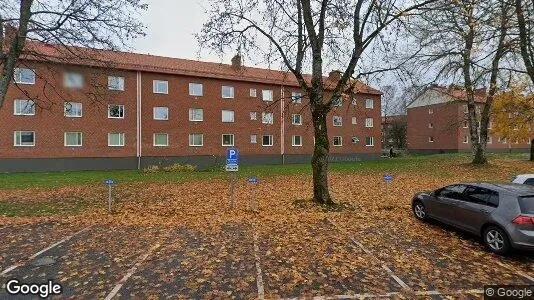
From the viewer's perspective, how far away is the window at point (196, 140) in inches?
1387

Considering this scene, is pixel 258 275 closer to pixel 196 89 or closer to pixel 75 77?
pixel 75 77

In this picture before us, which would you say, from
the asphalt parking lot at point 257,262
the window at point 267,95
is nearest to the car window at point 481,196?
the asphalt parking lot at point 257,262

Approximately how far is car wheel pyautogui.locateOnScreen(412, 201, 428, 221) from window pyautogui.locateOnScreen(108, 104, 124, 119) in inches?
1154

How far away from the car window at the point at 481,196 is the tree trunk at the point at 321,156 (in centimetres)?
443

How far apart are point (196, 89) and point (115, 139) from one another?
9591 millimetres

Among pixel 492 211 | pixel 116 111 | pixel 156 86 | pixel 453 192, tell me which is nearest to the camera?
pixel 492 211

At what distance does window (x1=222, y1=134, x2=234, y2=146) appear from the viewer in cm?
3669

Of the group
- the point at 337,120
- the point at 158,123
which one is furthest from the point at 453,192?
the point at 337,120

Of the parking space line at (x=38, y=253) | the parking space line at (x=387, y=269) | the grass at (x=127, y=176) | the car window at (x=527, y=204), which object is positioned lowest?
the parking space line at (x=387, y=269)

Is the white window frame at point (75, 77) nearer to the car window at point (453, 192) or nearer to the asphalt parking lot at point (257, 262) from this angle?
the asphalt parking lot at point (257, 262)

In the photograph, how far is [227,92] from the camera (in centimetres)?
3706

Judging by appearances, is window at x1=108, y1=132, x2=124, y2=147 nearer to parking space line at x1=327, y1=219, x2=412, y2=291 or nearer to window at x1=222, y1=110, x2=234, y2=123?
window at x1=222, y1=110, x2=234, y2=123

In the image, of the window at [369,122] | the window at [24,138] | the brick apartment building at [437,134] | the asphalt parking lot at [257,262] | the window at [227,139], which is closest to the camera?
the asphalt parking lot at [257,262]

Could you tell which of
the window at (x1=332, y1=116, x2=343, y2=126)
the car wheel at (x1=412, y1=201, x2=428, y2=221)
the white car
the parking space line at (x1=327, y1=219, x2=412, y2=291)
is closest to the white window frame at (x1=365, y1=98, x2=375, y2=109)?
the window at (x1=332, y1=116, x2=343, y2=126)
